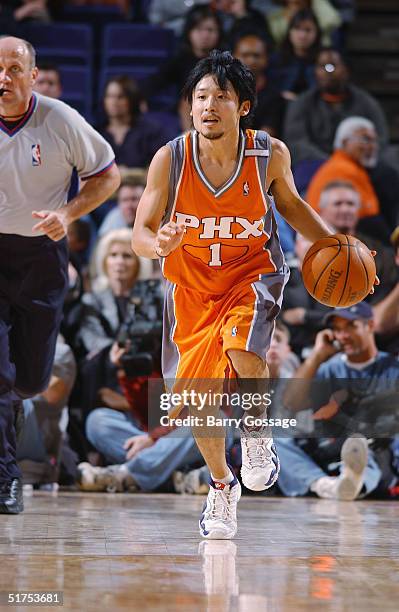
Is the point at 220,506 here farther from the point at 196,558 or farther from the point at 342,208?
the point at 342,208

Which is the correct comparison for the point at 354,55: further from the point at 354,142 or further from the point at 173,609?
the point at 173,609

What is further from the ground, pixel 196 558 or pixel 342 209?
pixel 342 209

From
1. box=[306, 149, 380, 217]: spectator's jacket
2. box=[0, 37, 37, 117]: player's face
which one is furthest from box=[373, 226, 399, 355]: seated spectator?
box=[0, 37, 37, 117]: player's face

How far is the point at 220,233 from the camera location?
415 centimetres

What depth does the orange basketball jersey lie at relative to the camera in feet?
13.6

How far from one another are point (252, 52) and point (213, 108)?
459 cm

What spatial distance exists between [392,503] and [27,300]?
2.34 m

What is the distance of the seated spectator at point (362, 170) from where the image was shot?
7430mm

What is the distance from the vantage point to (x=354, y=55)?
31.5ft

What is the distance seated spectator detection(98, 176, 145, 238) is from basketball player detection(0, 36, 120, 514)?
2.32 meters

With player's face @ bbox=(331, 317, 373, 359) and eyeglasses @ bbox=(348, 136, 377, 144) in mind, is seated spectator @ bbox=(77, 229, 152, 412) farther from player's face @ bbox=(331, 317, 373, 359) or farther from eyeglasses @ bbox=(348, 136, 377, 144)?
eyeglasses @ bbox=(348, 136, 377, 144)

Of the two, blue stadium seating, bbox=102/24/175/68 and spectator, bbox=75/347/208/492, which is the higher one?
blue stadium seating, bbox=102/24/175/68

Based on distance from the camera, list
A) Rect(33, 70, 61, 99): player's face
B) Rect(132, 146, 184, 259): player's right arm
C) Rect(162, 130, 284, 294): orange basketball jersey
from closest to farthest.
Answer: Rect(132, 146, 184, 259): player's right arm → Rect(162, 130, 284, 294): orange basketball jersey → Rect(33, 70, 61, 99): player's face

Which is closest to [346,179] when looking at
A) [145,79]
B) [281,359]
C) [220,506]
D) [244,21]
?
[281,359]
